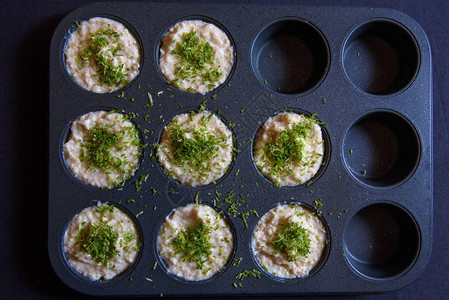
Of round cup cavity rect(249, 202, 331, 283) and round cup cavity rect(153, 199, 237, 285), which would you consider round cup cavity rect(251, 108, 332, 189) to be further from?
round cup cavity rect(153, 199, 237, 285)

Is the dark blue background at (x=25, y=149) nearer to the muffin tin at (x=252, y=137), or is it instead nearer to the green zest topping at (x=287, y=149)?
the muffin tin at (x=252, y=137)

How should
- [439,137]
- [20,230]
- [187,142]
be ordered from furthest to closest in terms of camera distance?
[439,137]
[20,230]
[187,142]

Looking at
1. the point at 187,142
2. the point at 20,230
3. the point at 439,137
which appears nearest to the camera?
the point at 187,142

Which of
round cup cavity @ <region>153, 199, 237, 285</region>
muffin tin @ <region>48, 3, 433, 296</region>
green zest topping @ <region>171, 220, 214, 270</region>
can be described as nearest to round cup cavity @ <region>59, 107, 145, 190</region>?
muffin tin @ <region>48, 3, 433, 296</region>

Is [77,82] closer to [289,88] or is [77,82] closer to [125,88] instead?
[125,88]

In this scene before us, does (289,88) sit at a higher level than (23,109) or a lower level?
higher

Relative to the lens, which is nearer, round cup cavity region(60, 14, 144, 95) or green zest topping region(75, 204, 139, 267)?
green zest topping region(75, 204, 139, 267)

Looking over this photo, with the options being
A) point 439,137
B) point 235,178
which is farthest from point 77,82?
point 439,137

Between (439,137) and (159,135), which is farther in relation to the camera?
(439,137)
